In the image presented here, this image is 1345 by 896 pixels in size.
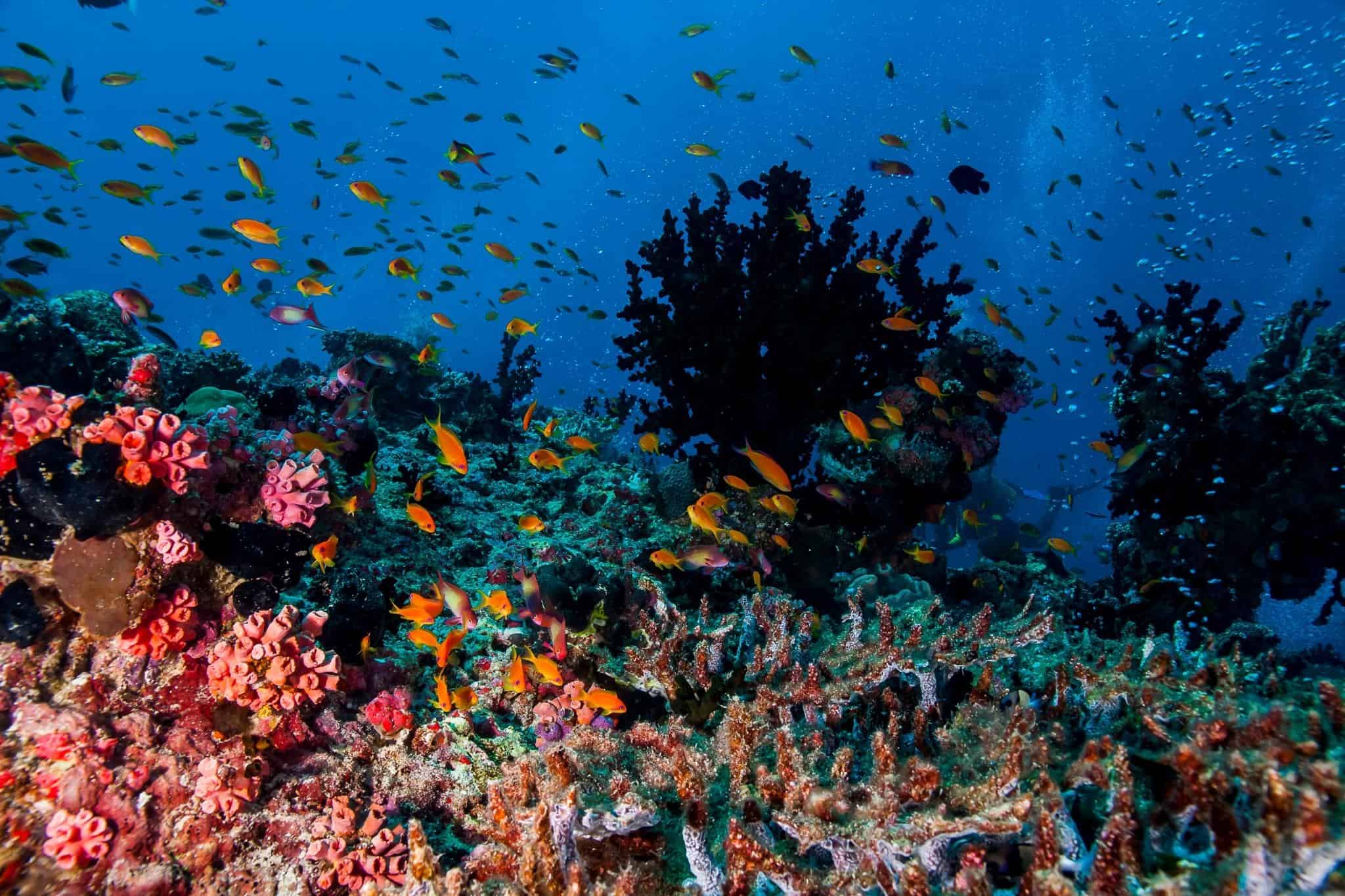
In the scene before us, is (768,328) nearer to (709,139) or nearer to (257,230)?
(257,230)

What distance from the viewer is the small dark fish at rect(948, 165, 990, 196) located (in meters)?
6.99

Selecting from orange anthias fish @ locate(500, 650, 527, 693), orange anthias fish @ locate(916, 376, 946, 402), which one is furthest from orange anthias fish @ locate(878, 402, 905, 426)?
orange anthias fish @ locate(500, 650, 527, 693)

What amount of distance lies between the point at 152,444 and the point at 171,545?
0.56 m

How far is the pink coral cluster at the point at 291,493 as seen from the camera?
3.73m

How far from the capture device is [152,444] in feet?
10.4

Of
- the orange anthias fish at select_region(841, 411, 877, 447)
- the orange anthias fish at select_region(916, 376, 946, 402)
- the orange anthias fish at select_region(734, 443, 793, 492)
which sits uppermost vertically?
the orange anthias fish at select_region(916, 376, 946, 402)

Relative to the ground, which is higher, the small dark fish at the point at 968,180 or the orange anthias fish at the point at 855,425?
the small dark fish at the point at 968,180

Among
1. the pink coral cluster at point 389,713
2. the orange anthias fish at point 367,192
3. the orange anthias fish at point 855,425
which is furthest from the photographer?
the orange anthias fish at point 367,192

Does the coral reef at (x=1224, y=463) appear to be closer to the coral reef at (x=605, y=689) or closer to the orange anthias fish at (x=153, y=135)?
the coral reef at (x=605, y=689)

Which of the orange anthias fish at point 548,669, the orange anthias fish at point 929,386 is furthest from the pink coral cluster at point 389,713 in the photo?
the orange anthias fish at point 929,386

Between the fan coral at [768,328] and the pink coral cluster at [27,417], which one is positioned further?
the fan coral at [768,328]

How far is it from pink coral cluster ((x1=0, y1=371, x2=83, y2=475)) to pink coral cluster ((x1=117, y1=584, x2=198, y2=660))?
973mm

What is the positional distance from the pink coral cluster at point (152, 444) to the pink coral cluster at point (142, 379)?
1026mm

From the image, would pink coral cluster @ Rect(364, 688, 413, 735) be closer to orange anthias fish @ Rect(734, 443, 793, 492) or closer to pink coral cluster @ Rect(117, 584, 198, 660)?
pink coral cluster @ Rect(117, 584, 198, 660)
